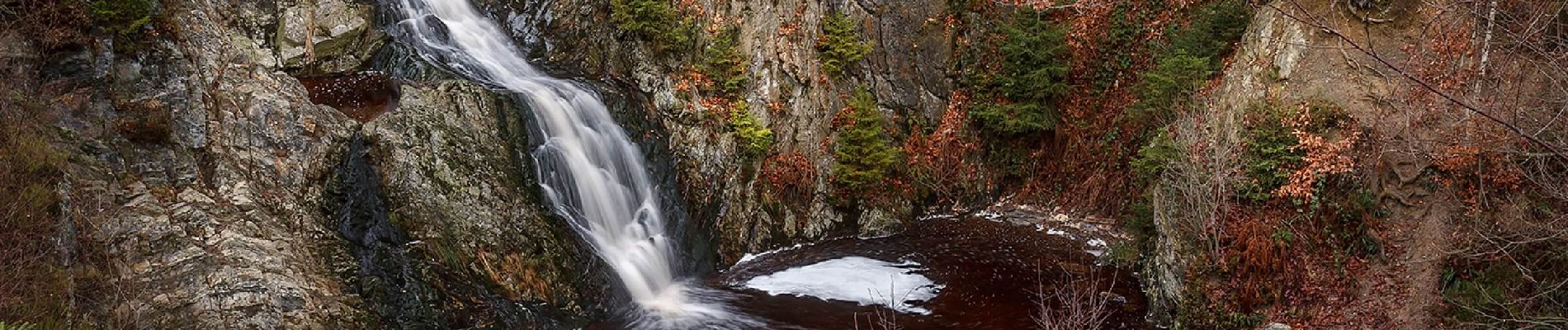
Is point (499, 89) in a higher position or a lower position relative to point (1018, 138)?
higher

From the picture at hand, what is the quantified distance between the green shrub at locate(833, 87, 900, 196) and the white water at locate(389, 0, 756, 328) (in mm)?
3435

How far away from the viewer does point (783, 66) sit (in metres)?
15.0

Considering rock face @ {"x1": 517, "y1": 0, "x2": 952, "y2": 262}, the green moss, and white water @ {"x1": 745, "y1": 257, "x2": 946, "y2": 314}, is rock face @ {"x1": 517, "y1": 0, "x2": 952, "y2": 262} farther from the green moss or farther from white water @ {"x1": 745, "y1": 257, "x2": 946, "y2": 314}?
the green moss

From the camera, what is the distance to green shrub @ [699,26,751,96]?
14.4 meters

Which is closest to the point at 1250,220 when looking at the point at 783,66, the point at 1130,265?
the point at 1130,265

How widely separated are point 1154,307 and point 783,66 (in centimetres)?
727

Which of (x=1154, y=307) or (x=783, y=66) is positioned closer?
(x=1154, y=307)

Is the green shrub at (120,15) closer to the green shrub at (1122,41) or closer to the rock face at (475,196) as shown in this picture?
the rock face at (475,196)

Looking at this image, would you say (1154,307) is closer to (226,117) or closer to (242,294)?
(242,294)

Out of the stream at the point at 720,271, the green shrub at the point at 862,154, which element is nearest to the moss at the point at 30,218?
the stream at the point at 720,271

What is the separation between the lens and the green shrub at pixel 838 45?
50.1ft

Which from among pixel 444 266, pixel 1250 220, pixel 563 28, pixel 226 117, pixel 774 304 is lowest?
pixel 774 304

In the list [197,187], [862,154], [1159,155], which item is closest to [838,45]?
[862,154]

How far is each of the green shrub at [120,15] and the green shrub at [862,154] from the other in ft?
31.4
